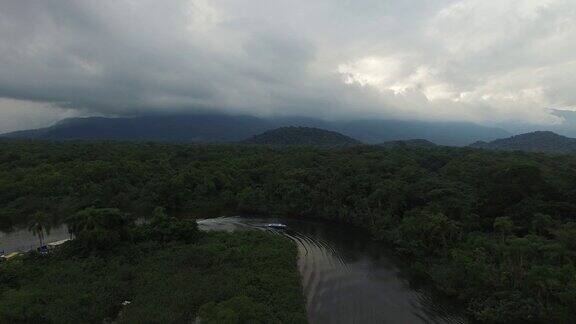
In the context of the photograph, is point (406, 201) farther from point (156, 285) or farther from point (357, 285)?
point (156, 285)

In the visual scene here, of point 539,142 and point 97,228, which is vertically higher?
point 539,142

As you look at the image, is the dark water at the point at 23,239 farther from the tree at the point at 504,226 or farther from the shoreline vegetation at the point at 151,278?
the tree at the point at 504,226

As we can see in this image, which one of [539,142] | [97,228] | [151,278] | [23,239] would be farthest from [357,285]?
[539,142]

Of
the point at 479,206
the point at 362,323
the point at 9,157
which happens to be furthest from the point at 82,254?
the point at 9,157

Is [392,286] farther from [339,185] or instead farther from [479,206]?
[339,185]

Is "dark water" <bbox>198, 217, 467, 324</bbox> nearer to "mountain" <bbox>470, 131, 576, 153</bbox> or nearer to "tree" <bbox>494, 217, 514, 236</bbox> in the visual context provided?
"tree" <bbox>494, 217, 514, 236</bbox>

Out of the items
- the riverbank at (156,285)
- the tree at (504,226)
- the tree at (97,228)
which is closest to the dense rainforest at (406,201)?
the tree at (504,226)

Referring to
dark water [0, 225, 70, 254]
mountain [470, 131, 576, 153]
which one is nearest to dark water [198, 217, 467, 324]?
dark water [0, 225, 70, 254]
